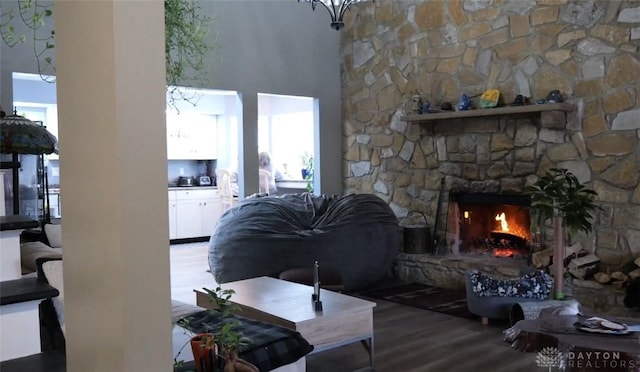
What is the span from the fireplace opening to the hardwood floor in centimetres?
138

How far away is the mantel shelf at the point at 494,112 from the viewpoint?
15.8 feet

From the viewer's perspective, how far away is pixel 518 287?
4215 mm

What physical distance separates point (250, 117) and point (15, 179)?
3125mm

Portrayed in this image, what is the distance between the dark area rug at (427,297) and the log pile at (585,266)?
2.51 feet

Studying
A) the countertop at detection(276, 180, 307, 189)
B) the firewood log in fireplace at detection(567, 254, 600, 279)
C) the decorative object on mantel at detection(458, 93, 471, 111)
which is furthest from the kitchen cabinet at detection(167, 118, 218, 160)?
the firewood log in fireplace at detection(567, 254, 600, 279)

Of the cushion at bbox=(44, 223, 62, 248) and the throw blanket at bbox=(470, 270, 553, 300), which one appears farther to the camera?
the throw blanket at bbox=(470, 270, 553, 300)

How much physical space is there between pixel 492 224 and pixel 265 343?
155 inches

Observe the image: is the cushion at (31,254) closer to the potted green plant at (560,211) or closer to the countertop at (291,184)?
the potted green plant at (560,211)

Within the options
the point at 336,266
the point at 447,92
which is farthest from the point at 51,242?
the point at 447,92

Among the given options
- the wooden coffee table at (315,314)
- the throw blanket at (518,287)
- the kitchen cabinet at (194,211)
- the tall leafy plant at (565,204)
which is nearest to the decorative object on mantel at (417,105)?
the tall leafy plant at (565,204)

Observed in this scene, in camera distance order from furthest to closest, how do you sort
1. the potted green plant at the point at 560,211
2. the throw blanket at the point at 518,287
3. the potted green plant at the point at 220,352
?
the throw blanket at the point at 518,287
the potted green plant at the point at 560,211
the potted green plant at the point at 220,352

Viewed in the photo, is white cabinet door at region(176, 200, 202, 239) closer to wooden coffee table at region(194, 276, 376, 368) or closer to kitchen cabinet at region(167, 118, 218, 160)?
kitchen cabinet at region(167, 118, 218, 160)

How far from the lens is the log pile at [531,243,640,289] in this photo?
441 cm

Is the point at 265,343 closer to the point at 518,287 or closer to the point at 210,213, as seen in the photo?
the point at 518,287
